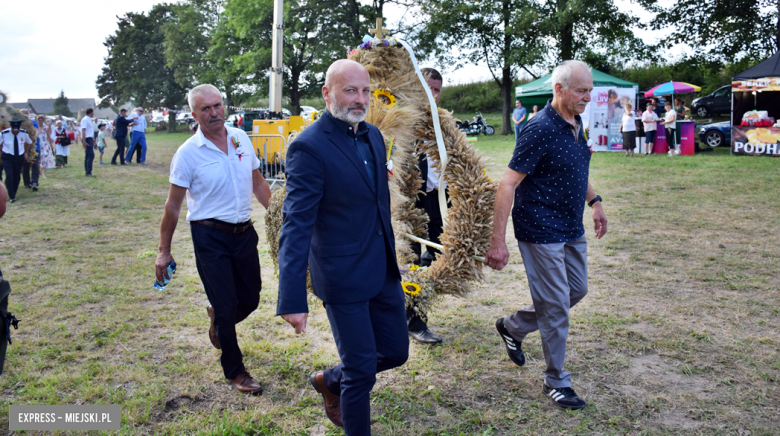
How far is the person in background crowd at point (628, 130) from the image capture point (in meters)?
17.4

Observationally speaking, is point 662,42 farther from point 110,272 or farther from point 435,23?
point 110,272

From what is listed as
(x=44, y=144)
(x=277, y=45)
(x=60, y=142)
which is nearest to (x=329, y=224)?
(x=277, y=45)

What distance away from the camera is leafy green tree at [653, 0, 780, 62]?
25750 millimetres

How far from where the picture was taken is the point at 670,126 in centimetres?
1741

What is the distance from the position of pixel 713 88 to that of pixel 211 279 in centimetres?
3570

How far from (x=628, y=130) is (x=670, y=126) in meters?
1.29

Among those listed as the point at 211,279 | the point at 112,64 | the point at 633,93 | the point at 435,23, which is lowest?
the point at 211,279

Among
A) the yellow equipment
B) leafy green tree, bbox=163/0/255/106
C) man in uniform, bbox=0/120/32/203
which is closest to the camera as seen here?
man in uniform, bbox=0/120/32/203

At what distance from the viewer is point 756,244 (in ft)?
22.6

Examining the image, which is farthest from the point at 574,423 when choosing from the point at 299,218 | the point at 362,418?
the point at 299,218

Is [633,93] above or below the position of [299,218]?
above

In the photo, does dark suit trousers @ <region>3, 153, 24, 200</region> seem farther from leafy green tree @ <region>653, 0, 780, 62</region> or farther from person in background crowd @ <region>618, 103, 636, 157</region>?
leafy green tree @ <region>653, 0, 780, 62</region>

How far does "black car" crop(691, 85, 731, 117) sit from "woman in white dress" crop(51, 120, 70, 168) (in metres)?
28.6

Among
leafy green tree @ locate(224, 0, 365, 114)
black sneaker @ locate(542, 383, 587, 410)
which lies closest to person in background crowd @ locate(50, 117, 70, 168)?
leafy green tree @ locate(224, 0, 365, 114)
